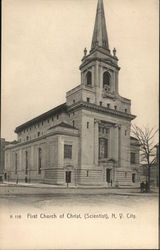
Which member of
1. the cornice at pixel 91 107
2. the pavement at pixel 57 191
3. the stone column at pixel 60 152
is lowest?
the pavement at pixel 57 191

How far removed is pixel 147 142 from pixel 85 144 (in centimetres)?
781

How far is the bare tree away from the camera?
975 cm

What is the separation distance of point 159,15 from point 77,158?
11157mm

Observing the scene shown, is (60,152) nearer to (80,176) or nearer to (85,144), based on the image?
(85,144)

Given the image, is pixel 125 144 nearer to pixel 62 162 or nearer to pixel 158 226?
pixel 62 162

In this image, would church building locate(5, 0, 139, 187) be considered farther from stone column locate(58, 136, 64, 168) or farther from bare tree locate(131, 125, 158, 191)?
bare tree locate(131, 125, 158, 191)

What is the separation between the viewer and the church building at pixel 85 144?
16.3 metres

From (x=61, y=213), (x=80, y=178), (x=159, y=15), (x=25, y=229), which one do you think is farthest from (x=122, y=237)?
(x=80, y=178)

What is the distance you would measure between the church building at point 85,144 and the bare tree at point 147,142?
240 centimetres

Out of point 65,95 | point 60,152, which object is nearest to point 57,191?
point 65,95

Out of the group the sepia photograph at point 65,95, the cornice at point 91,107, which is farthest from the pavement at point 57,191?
the cornice at point 91,107

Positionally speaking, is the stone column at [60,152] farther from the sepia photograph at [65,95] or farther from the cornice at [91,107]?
the sepia photograph at [65,95]

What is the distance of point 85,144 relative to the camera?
18.2 m

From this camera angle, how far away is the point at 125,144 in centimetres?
1588
